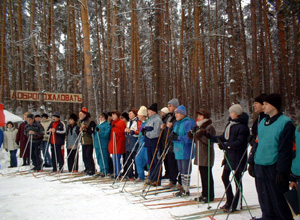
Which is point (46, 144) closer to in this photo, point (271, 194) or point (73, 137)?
point (73, 137)

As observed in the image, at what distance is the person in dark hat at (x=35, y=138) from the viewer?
29.5ft

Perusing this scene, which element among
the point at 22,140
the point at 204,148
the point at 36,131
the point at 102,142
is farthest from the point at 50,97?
the point at 204,148

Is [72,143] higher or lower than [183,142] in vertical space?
lower

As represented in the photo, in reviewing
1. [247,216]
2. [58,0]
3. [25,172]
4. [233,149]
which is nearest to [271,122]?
[233,149]

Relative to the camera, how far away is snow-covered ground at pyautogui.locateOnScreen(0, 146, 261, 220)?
4.26m

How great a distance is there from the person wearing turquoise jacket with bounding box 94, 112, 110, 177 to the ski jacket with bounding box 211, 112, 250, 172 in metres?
4.24

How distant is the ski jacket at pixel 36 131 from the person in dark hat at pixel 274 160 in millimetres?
7915

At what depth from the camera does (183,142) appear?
5.34 m

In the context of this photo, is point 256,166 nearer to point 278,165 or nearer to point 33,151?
point 278,165

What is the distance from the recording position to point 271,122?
347cm

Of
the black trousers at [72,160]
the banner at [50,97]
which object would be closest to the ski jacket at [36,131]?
the black trousers at [72,160]

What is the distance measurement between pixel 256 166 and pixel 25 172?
7.83 meters

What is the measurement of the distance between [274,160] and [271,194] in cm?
49

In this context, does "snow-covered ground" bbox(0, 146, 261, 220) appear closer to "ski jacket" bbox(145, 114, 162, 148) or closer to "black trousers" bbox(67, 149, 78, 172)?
"ski jacket" bbox(145, 114, 162, 148)
